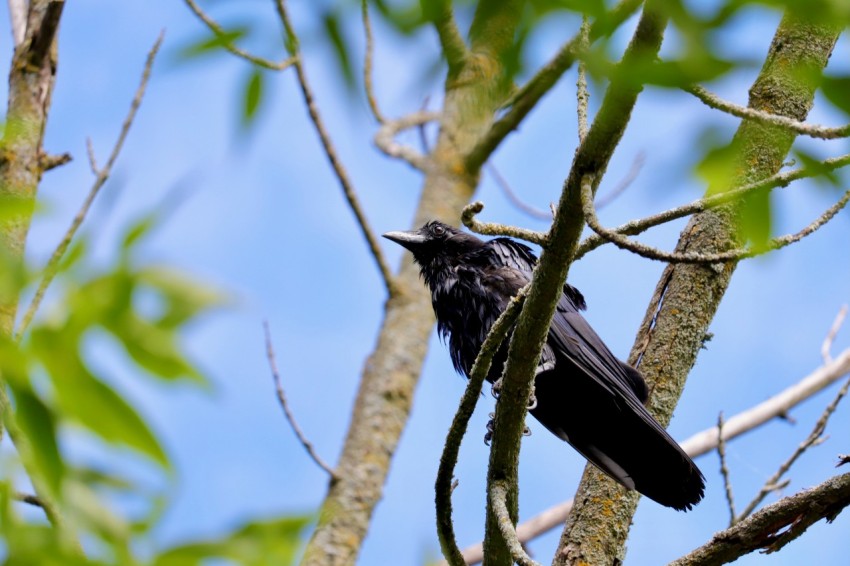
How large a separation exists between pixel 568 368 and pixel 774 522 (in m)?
1.83

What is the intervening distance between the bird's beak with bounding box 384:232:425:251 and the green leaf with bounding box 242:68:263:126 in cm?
417

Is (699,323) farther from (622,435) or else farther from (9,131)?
(9,131)

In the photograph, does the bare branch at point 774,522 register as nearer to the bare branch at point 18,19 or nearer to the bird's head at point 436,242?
the bird's head at point 436,242

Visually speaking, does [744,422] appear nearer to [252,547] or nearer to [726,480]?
[726,480]

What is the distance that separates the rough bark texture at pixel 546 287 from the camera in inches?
93.6

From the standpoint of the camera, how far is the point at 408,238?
609 centimetres

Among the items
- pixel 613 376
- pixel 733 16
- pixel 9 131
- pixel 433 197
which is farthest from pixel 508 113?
pixel 733 16

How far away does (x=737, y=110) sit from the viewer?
7.77 feet

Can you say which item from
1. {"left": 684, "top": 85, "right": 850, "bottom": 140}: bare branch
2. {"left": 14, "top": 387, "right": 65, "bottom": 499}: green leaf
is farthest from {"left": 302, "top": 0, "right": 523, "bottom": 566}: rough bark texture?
{"left": 14, "top": 387, "right": 65, "bottom": 499}: green leaf

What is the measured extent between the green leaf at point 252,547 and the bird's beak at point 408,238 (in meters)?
4.51

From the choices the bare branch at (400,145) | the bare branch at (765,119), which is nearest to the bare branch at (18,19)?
the bare branch at (765,119)

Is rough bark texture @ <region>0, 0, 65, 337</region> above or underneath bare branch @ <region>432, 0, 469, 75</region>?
above

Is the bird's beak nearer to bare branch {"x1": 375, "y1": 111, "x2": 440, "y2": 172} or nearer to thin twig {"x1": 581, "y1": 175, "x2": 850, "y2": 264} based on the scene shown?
bare branch {"x1": 375, "y1": 111, "x2": 440, "y2": 172}

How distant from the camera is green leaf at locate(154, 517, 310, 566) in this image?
1.43m
